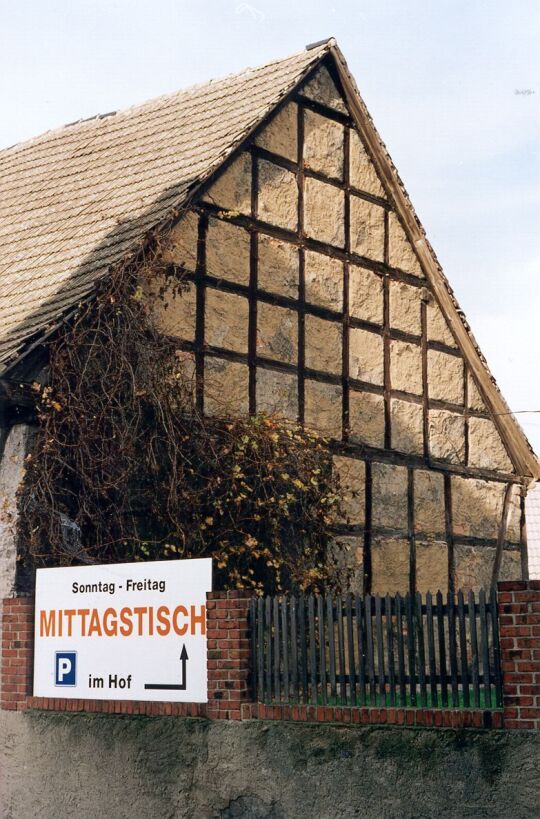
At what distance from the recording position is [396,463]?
13.3 m

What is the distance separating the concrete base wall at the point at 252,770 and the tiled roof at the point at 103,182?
303 cm

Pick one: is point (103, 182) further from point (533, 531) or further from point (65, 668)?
point (533, 531)

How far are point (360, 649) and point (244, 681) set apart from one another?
0.87 m

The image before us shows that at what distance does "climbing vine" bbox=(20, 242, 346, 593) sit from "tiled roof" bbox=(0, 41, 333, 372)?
17.1 inches

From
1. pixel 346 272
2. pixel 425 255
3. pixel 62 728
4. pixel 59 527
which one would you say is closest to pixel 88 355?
pixel 59 527

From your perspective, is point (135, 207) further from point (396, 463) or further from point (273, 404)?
point (396, 463)

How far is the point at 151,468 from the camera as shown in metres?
10.3

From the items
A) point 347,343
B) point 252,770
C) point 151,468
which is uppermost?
point 347,343

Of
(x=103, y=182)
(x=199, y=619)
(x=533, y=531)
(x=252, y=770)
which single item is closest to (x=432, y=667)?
(x=252, y=770)

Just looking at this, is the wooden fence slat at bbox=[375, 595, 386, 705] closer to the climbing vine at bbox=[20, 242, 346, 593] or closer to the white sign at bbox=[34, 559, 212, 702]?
the white sign at bbox=[34, 559, 212, 702]

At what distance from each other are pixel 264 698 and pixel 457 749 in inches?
58.4

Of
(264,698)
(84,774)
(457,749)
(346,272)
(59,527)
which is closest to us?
(457,749)

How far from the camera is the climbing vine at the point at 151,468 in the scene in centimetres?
Answer: 973

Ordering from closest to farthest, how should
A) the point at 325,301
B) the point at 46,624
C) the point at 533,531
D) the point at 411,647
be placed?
the point at 411,647
the point at 46,624
the point at 325,301
the point at 533,531
